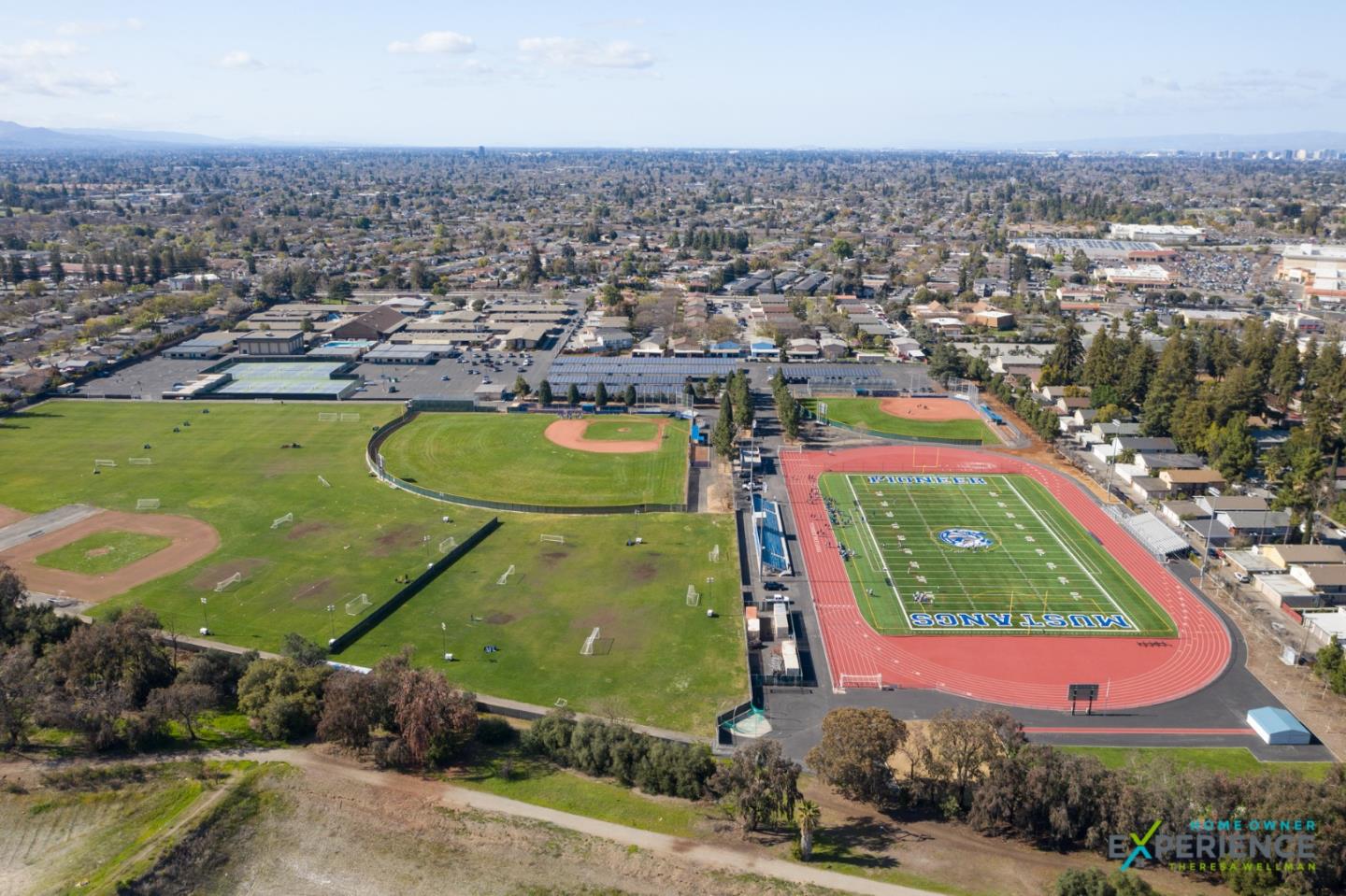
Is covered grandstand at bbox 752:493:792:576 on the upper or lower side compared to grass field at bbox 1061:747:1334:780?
upper

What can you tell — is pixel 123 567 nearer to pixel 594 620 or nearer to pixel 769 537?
pixel 594 620

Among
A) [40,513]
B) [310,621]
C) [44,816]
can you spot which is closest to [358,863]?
[44,816]

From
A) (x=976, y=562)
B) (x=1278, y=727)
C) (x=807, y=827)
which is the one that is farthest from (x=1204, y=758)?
(x=807, y=827)

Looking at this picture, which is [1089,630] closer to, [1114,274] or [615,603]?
[615,603]

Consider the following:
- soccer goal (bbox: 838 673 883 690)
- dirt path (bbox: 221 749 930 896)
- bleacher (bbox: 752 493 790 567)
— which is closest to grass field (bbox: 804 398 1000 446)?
bleacher (bbox: 752 493 790 567)

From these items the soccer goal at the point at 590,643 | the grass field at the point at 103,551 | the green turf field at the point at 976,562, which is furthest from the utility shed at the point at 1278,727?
the grass field at the point at 103,551

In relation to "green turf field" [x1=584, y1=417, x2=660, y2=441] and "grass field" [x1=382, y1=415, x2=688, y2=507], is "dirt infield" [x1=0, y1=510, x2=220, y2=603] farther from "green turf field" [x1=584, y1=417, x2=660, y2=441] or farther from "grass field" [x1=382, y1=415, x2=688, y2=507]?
"green turf field" [x1=584, y1=417, x2=660, y2=441]
